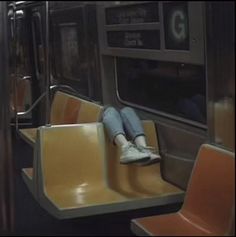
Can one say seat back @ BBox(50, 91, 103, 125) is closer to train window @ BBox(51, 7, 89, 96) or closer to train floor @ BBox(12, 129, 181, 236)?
train window @ BBox(51, 7, 89, 96)

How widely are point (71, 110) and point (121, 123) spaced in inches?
10.9

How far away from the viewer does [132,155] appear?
2656 millimetres

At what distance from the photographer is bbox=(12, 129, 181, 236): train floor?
2777mm

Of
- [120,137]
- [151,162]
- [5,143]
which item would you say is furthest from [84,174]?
[5,143]

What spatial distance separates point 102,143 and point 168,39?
0.65 metres

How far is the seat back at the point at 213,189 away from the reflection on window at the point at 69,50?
692mm

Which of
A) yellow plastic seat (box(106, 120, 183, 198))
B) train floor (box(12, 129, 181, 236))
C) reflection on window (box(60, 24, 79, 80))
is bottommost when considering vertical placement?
train floor (box(12, 129, 181, 236))

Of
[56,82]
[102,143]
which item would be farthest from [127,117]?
[56,82]

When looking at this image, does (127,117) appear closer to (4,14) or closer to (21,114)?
(21,114)

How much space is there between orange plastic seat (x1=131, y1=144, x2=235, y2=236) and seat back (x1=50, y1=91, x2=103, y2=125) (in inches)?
24.2

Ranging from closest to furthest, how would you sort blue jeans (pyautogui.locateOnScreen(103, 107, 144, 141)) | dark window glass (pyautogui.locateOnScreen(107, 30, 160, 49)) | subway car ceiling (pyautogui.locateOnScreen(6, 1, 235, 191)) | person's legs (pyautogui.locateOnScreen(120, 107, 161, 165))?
subway car ceiling (pyautogui.locateOnScreen(6, 1, 235, 191))
dark window glass (pyautogui.locateOnScreen(107, 30, 160, 49))
person's legs (pyautogui.locateOnScreen(120, 107, 161, 165))
blue jeans (pyautogui.locateOnScreen(103, 107, 144, 141))

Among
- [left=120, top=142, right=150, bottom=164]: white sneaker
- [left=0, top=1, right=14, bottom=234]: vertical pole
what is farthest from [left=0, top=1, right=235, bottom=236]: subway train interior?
[left=120, top=142, right=150, bottom=164]: white sneaker

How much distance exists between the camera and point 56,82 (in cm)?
268

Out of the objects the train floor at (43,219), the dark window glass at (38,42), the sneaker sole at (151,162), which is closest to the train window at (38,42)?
the dark window glass at (38,42)
